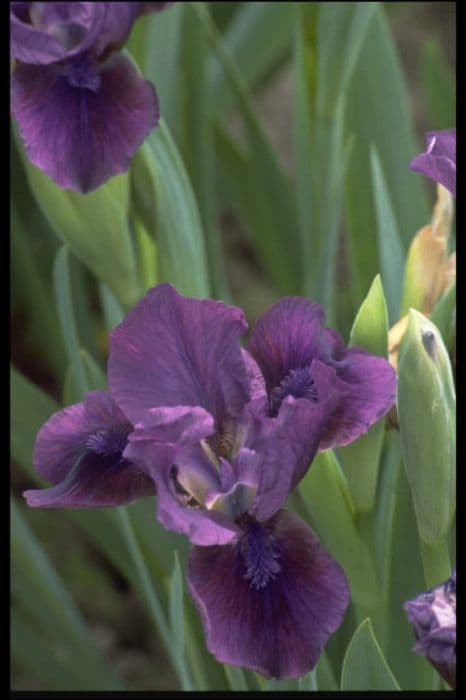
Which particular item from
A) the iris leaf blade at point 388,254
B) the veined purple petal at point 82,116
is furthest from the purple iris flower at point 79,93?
the iris leaf blade at point 388,254

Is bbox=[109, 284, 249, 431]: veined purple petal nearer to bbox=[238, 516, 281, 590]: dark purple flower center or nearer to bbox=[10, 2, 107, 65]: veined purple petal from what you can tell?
bbox=[238, 516, 281, 590]: dark purple flower center

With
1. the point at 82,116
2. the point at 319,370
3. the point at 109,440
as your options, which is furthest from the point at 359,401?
the point at 82,116

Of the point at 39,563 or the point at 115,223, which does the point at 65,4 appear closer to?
the point at 115,223

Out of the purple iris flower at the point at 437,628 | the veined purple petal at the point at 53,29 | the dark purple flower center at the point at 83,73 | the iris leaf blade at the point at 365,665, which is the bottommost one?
the iris leaf blade at the point at 365,665

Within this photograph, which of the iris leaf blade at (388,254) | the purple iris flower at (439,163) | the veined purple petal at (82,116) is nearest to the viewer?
the purple iris flower at (439,163)

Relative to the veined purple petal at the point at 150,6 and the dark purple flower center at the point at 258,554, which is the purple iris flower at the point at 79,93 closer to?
the veined purple petal at the point at 150,6

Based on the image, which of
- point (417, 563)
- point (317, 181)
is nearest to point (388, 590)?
point (417, 563)
